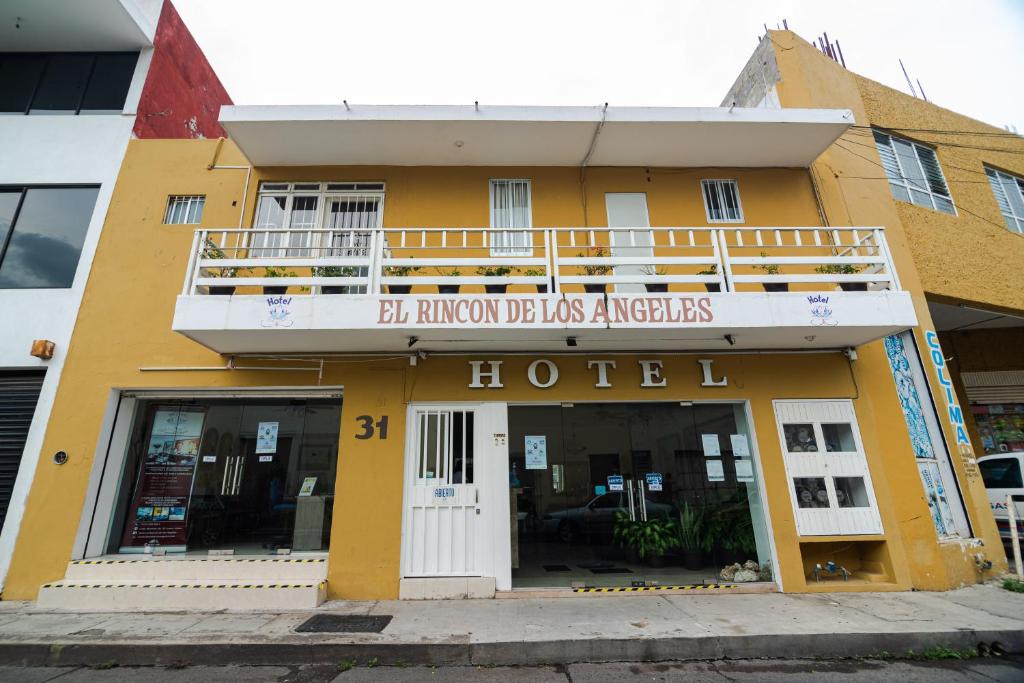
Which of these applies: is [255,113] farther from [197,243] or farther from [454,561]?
[454,561]

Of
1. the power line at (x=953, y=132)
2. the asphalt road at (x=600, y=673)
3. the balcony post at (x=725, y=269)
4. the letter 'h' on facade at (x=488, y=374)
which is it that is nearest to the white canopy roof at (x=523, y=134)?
the balcony post at (x=725, y=269)

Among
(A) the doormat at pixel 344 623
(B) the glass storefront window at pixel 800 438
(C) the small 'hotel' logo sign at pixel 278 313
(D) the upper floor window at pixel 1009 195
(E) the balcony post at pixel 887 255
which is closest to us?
(A) the doormat at pixel 344 623

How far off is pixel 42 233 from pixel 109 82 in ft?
10.8

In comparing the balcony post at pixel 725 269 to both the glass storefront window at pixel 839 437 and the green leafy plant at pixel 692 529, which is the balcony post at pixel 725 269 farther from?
the green leafy plant at pixel 692 529

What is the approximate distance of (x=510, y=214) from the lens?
925cm

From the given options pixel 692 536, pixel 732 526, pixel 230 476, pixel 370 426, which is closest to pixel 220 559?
pixel 230 476

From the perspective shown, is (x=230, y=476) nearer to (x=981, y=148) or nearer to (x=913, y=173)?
(x=913, y=173)

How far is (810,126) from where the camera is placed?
873 cm

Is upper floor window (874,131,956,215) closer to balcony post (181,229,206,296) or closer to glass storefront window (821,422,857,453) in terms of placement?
glass storefront window (821,422,857,453)

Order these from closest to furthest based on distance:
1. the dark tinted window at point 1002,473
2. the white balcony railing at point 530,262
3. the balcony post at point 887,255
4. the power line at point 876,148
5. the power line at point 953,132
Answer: the white balcony railing at point 530,262, the balcony post at point 887,255, the dark tinted window at point 1002,473, the power line at point 876,148, the power line at point 953,132

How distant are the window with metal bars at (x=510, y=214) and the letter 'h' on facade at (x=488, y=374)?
6.88 ft

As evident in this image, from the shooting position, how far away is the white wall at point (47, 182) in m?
7.55

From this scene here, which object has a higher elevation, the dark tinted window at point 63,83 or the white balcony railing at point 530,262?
the dark tinted window at point 63,83

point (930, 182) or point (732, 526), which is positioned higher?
point (930, 182)
